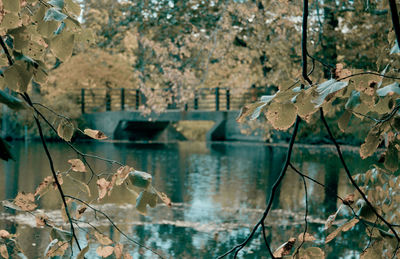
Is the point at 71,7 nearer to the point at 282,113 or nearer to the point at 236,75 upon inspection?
the point at 282,113

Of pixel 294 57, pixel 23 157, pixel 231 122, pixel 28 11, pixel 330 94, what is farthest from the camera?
pixel 231 122

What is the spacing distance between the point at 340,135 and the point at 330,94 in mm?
25472

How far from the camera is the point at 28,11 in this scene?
174cm

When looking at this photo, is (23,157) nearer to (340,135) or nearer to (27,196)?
(340,135)

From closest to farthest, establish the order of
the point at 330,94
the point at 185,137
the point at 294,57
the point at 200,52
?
the point at 330,94, the point at 294,57, the point at 200,52, the point at 185,137

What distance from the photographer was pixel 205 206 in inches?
456

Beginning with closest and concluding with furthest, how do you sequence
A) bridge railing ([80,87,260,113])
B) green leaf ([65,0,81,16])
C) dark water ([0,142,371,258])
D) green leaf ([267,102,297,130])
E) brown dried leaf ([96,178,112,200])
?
green leaf ([267,102,297,130]), green leaf ([65,0,81,16]), brown dried leaf ([96,178,112,200]), dark water ([0,142,371,258]), bridge railing ([80,87,260,113])

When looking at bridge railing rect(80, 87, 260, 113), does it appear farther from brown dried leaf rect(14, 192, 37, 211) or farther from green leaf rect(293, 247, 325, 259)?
green leaf rect(293, 247, 325, 259)

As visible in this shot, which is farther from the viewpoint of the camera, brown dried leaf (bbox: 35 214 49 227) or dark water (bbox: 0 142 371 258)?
dark water (bbox: 0 142 371 258)

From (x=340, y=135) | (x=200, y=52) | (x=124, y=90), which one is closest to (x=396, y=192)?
(x=200, y=52)

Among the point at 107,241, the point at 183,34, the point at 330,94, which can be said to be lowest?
the point at 107,241

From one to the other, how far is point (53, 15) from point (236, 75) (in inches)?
584

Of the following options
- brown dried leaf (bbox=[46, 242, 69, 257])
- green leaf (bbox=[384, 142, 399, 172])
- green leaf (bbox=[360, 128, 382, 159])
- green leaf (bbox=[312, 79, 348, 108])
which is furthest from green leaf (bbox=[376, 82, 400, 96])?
brown dried leaf (bbox=[46, 242, 69, 257])

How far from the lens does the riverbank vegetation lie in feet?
4.50
